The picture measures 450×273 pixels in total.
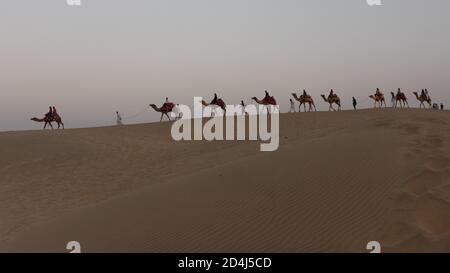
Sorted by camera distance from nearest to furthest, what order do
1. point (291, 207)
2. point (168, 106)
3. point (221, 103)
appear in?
point (291, 207) < point (221, 103) < point (168, 106)

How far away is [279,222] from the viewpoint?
350 inches

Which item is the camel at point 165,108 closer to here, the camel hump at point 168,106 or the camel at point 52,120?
the camel hump at point 168,106

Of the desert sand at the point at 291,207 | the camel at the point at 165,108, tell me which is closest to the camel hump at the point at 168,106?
the camel at the point at 165,108

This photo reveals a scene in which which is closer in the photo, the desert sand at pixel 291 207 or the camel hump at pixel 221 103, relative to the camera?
the desert sand at pixel 291 207

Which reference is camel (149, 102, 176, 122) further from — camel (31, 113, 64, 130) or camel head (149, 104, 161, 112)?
camel (31, 113, 64, 130)

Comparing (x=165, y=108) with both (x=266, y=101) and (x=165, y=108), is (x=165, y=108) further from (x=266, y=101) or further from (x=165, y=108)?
(x=266, y=101)

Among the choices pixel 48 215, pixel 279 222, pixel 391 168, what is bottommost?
pixel 48 215

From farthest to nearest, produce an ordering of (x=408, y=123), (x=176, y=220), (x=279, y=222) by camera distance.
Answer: (x=408, y=123)
(x=176, y=220)
(x=279, y=222)

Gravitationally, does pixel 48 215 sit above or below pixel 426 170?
below
